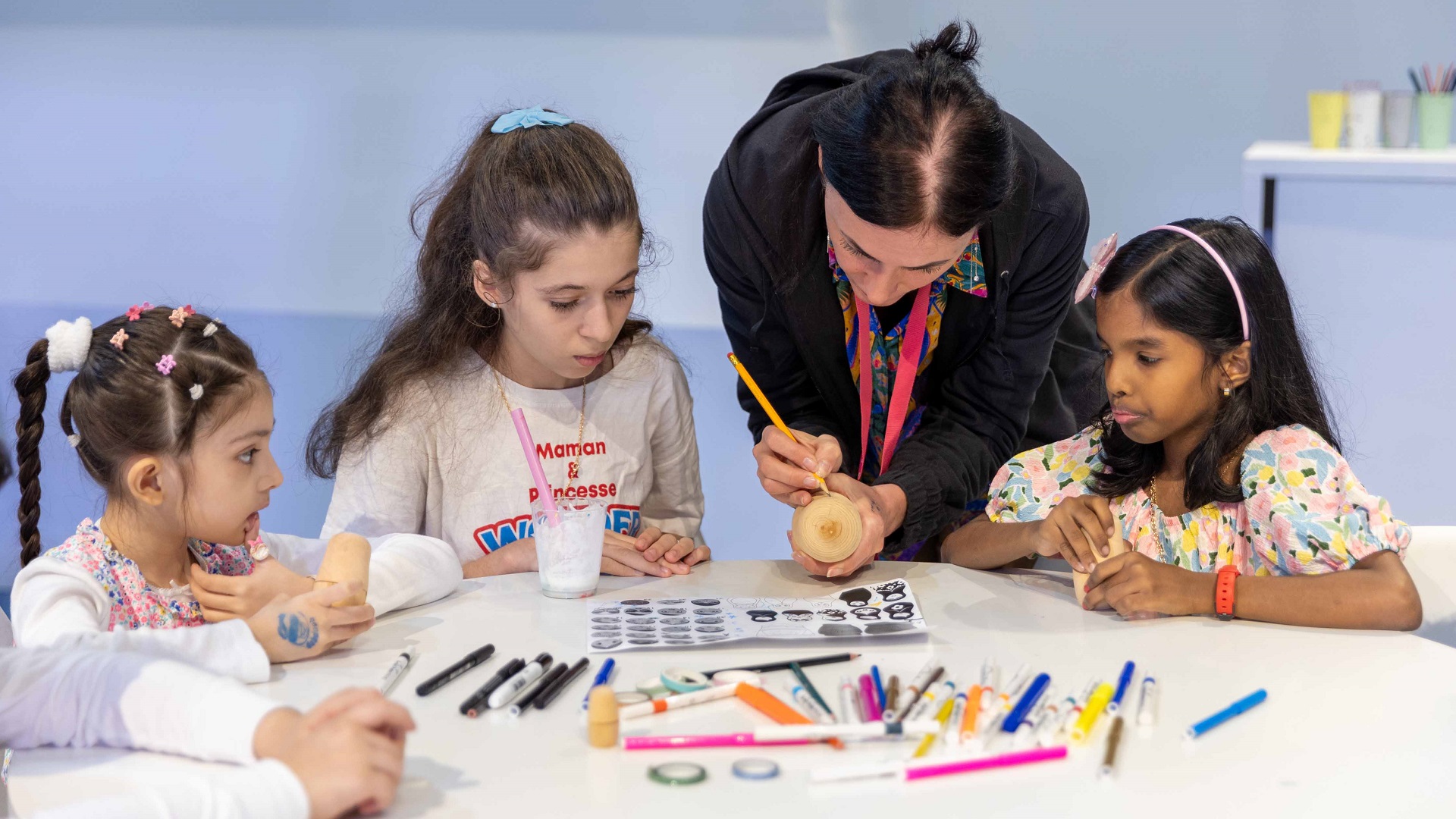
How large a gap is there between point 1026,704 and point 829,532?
0.43 m

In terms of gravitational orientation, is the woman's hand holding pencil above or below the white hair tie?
below

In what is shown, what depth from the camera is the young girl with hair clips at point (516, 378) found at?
1.60 meters

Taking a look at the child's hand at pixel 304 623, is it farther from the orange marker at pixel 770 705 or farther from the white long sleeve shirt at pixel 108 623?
the orange marker at pixel 770 705

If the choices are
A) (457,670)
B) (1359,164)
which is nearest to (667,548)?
(457,670)

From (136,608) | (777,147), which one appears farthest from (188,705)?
(777,147)

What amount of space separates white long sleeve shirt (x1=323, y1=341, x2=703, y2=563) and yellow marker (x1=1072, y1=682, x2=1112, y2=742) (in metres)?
0.84

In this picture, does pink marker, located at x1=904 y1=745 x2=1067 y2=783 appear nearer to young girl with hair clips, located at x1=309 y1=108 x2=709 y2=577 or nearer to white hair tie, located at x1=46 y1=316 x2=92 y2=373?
young girl with hair clips, located at x1=309 y1=108 x2=709 y2=577

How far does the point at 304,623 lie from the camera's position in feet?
3.76

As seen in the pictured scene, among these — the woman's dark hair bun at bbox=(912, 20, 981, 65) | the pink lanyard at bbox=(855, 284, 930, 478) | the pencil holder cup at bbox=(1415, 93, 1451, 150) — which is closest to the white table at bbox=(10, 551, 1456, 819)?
the pink lanyard at bbox=(855, 284, 930, 478)

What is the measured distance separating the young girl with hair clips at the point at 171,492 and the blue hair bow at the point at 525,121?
51cm

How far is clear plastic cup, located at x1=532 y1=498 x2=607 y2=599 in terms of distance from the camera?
136 centimetres

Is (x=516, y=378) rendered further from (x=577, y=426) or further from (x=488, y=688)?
(x=488, y=688)

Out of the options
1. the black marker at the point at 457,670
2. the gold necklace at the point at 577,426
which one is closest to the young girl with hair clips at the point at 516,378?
the gold necklace at the point at 577,426

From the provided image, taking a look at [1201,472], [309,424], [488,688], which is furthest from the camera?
[309,424]
